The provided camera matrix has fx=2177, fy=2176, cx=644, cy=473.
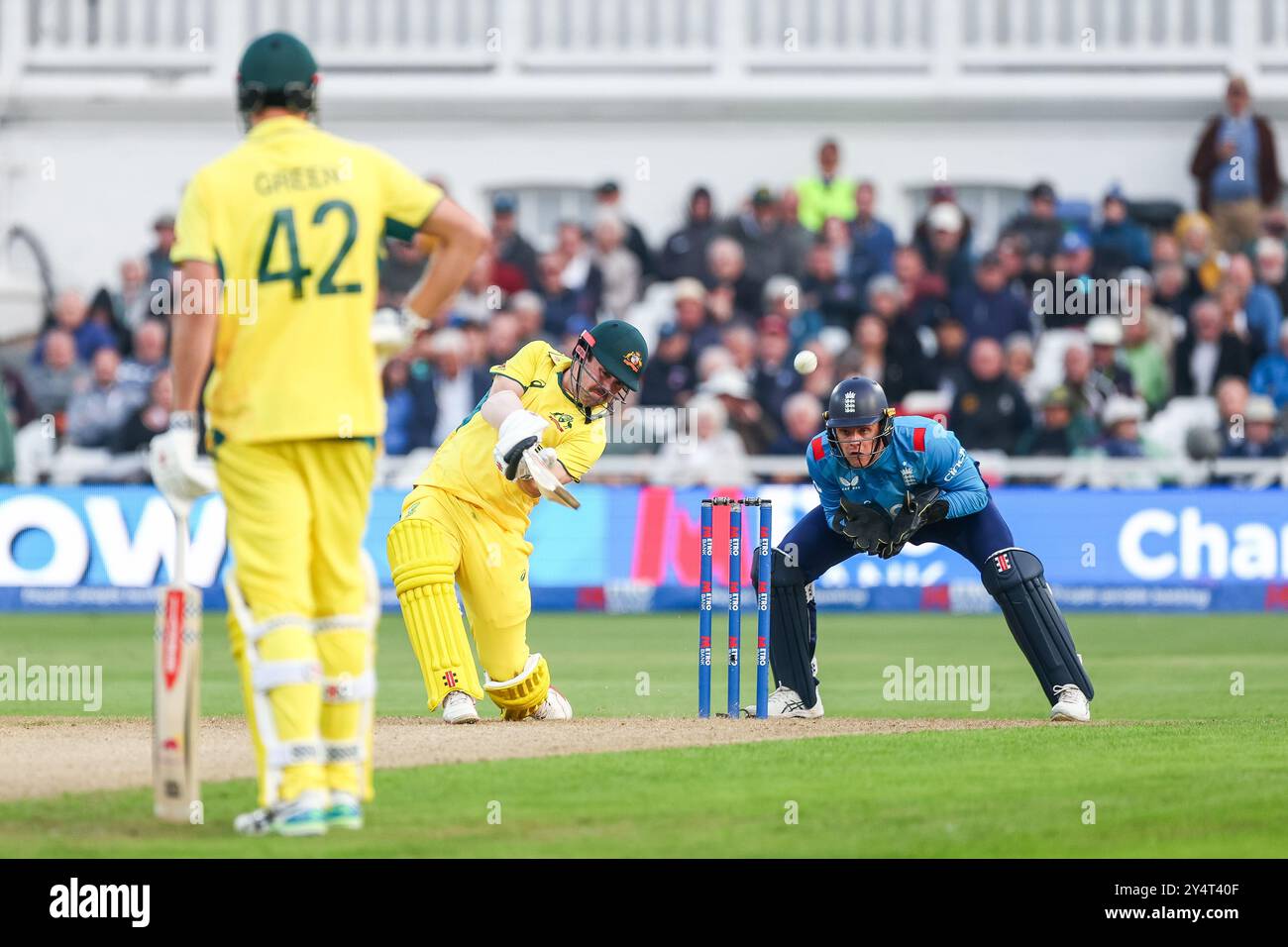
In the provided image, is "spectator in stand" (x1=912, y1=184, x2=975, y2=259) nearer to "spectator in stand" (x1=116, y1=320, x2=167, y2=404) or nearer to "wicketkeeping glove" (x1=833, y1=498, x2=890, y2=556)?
"spectator in stand" (x1=116, y1=320, x2=167, y2=404)

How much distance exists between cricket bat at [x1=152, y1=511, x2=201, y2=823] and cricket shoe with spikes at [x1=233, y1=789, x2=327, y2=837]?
1.19ft

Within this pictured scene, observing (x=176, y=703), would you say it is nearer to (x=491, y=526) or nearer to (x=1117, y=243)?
(x=491, y=526)

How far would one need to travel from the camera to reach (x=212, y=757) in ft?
32.5

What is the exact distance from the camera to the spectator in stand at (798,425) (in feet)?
72.5

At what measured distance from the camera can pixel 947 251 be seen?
2420 centimetres

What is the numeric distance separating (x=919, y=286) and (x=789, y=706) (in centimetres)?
1216

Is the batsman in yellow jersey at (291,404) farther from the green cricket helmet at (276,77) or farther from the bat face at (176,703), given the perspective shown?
the bat face at (176,703)

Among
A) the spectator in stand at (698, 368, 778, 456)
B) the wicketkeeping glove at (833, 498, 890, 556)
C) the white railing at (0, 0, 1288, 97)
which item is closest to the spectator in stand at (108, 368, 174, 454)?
the spectator in stand at (698, 368, 778, 456)

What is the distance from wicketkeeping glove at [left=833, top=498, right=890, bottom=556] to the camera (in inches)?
471

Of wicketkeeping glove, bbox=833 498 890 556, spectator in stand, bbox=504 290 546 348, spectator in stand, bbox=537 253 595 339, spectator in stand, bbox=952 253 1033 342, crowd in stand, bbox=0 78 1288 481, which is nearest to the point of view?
wicketkeeping glove, bbox=833 498 890 556

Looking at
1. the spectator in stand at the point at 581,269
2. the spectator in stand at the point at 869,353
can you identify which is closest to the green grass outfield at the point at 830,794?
the spectator in stand at the point at 869,353

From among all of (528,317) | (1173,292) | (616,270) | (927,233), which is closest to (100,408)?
(528,317)
